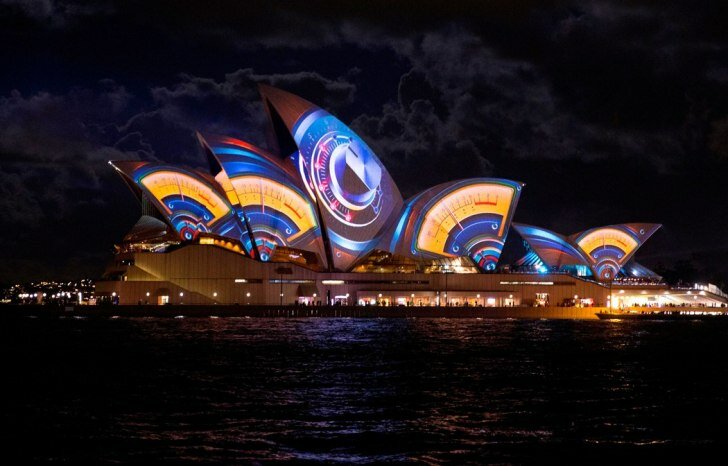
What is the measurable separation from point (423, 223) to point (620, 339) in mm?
35681

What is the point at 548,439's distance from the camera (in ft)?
49.3

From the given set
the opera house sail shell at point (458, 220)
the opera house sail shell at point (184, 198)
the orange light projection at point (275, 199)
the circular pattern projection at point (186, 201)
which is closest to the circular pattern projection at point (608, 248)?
the opera house sail shell at point (458, 220)

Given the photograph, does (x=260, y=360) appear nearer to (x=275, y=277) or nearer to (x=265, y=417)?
(x=265, y=417)

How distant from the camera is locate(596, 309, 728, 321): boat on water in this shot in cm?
7856

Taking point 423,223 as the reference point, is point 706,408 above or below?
below

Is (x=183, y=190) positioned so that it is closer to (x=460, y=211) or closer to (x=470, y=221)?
(x=460, y=211)

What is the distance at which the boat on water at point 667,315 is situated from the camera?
78.6 m

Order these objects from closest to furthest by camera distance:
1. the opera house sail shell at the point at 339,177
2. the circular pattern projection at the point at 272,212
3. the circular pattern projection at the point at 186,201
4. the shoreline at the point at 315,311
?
1. the opera house sail shell at the point at 339,177
2. the shoreline at the point at 315,311
3. the circular pattern projection at the point at 272,212
4. the circular pattern projection at the point at 186,201

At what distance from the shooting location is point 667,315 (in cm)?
8275

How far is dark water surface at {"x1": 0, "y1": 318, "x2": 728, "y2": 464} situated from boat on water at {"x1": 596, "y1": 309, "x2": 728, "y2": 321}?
1696 inches

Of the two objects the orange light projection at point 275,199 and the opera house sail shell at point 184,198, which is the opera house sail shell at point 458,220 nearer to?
the orange light projection at point 275,199

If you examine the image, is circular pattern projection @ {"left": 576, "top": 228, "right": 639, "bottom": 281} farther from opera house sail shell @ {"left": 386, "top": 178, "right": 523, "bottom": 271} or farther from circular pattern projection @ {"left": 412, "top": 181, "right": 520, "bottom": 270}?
opera house sail shell @ {"left": 386, "top": 178, "right": 523, "bottom": 271}

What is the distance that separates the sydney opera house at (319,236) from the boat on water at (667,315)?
100 inches

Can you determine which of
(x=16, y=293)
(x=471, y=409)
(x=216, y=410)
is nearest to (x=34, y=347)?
(x=216, y=410)
